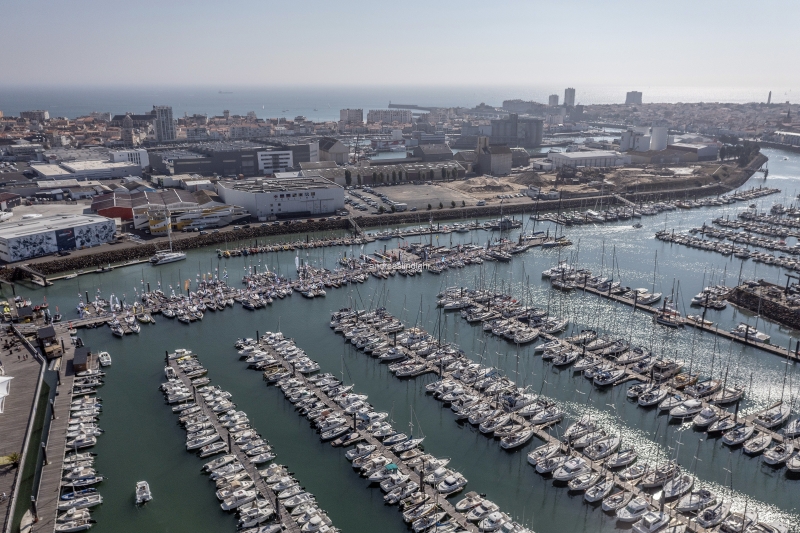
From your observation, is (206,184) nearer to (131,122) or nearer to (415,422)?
(415,422)

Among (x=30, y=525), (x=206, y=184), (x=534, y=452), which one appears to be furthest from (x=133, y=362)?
(x=206, y=184)

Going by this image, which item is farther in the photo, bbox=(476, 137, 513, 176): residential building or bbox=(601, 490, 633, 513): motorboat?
bbox=(476, 137, 513, 176): residential building

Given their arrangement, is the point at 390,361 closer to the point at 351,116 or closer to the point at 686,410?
the point at 686,410

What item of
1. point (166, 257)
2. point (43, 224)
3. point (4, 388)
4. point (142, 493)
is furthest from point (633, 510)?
point (43, 224)

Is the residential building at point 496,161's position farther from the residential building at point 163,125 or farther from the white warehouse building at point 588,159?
the residential building at point 163,125

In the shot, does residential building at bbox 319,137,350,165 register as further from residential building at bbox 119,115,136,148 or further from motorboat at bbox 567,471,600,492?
motorboat at bbox 567,471,600,492

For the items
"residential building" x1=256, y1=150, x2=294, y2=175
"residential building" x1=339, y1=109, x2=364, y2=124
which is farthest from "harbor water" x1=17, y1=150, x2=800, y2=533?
"residential building" x1=339, y1=109, x2=364, y2=124
